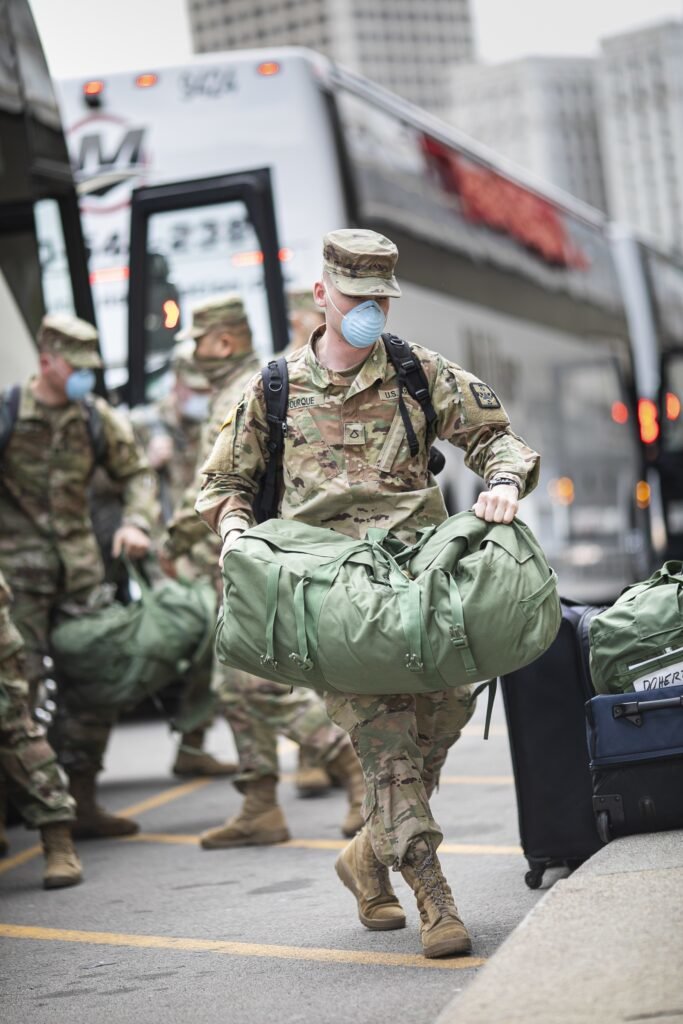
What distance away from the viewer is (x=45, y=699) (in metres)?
8.16

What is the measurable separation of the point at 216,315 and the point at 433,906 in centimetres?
333

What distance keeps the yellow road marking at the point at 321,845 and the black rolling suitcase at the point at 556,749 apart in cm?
88

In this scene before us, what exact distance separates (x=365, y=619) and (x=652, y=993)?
1195 mm

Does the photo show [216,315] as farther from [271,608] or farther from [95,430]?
[271,608]

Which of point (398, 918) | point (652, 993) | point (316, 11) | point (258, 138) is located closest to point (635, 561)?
point (258, 138)

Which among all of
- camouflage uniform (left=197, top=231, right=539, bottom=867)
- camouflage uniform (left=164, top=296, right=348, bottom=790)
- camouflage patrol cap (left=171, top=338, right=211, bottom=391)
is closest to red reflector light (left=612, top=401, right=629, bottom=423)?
camouflage patrol cap (left=171, top=338, right=211, bottom=391)

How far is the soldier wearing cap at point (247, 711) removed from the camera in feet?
21.1

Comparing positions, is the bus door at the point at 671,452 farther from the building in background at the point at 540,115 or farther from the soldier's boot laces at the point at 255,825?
the building in background at the point at 540,115

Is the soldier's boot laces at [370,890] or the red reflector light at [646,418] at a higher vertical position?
the soldier's boot laces at [370,890]

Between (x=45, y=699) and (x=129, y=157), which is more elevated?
(x=129, y=157)

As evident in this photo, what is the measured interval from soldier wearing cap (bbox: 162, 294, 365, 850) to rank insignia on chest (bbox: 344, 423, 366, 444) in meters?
1.94

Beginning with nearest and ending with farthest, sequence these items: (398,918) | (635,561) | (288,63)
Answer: (398,918) < (288,63) < (635,561)

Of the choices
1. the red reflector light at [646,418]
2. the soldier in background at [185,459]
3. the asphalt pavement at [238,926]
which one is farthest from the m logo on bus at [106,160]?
the red reflector light at [646,418]

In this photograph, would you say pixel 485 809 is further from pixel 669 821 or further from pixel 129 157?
pixel 129 157
